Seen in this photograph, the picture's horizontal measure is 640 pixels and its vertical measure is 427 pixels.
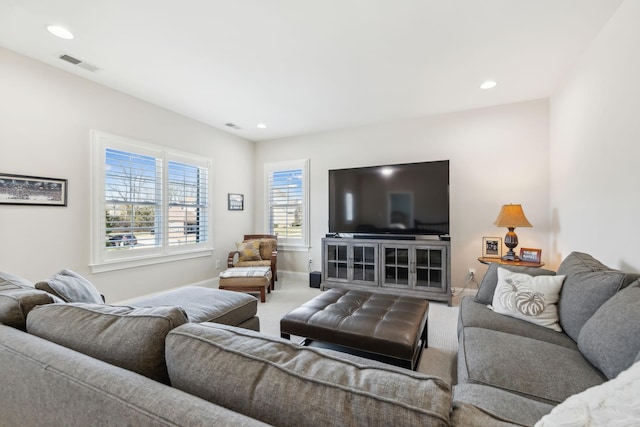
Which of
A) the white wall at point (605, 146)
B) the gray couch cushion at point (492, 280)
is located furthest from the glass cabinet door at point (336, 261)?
the white wall at point (605, 146)

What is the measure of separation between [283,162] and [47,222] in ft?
10.8

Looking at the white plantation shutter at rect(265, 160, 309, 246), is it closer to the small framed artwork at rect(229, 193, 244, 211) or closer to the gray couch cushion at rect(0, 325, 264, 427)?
the small framed artwork at rect(229, 193, 244, 211)

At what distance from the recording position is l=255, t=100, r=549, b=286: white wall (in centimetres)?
355

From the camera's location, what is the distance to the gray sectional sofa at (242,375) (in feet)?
1.82

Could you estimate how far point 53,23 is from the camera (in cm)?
214

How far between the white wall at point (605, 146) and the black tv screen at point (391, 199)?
1258mm

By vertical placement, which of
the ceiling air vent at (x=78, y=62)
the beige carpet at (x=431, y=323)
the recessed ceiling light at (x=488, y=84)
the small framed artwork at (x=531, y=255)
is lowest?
the beige carpet at (x=431, y=323)

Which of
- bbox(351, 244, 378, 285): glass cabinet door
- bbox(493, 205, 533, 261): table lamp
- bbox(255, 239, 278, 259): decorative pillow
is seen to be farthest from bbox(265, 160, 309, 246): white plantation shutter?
bbox(493, 205, 533, 261): table lamp

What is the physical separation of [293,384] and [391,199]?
3.64 metres

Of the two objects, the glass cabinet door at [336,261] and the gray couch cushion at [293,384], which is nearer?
the gray couch cushion at [293,384]

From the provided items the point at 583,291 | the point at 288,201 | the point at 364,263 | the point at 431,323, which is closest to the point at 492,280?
the point at 583,291

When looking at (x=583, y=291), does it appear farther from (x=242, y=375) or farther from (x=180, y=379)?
(x=180, y=379)

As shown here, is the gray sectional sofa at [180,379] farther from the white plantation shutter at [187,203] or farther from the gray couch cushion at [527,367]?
the white plantation shutter at [187,203]

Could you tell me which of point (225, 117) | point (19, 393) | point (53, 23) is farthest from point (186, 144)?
point (19, 393)
